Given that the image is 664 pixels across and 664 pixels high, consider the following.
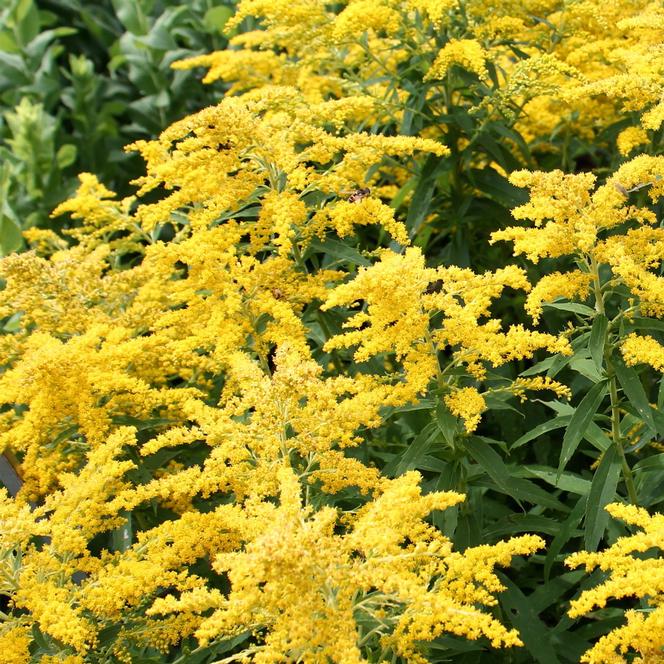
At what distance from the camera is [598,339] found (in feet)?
9.89

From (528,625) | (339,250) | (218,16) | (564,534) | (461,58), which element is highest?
(461,58)

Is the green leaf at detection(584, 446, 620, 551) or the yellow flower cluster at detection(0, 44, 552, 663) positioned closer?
the yellow flower cluster at detection(0, 44, 552, 663)

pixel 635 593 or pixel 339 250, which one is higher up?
pixel 339 250

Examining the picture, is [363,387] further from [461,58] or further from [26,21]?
[26,21]

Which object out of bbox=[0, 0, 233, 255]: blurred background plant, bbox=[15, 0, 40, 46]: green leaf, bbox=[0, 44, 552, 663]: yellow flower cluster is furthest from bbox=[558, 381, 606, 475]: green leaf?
bbox=[15, 0, 40, 46]: green leaf

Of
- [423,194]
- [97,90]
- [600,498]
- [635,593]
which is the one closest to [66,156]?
[97,90]

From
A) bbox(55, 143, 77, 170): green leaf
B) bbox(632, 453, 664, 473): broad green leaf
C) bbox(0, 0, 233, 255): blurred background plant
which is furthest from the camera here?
bbox(55, 143, 77, 170): green leaf

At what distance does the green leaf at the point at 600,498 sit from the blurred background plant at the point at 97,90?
5.10 metres

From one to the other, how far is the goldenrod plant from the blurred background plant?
255 centimetres

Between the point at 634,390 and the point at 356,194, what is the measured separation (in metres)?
1.37

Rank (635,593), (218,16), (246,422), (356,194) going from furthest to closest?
1. (218,16)
2. (356,194)
3. (246,422)
4. (635,593)

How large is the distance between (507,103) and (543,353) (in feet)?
3.69

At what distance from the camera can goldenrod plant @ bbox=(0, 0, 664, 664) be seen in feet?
8.54

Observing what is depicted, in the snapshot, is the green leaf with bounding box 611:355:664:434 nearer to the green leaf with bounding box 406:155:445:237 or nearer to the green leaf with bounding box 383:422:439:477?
the green leaf with bounding box 383:422:439:477
